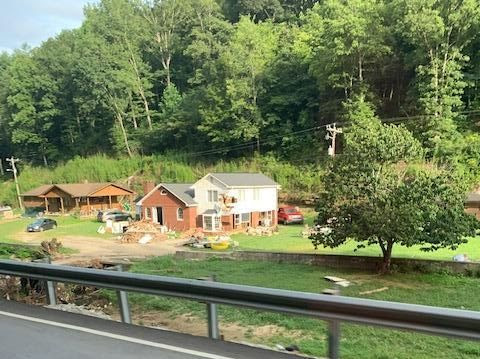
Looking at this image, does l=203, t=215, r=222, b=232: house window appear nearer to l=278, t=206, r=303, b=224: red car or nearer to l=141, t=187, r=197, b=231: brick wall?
l=141, t=187, r=197, b=231: brick wall

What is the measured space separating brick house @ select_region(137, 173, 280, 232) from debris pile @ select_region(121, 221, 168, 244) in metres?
1.84

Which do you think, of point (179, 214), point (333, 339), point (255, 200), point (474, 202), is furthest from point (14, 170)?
point (333, 339)

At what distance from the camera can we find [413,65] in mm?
39656

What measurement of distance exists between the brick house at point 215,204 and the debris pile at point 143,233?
6.04 feet

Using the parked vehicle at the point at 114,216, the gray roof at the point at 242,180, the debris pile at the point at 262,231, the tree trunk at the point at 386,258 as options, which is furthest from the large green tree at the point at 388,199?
the parked vehicle at the point at 114,216

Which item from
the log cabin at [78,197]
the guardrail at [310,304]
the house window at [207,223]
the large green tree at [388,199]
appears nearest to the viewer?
the guardrail at [310,304]

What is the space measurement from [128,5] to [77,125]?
19.3 m

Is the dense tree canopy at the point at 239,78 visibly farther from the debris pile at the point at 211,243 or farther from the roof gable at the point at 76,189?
the debris pile at the point at 211,243

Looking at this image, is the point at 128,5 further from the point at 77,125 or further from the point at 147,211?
the point at 147,211

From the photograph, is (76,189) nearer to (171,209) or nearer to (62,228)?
(62,228)

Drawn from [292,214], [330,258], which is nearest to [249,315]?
[330,258]

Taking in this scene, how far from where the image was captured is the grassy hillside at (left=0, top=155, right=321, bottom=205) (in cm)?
4359

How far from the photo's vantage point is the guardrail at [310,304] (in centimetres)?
270

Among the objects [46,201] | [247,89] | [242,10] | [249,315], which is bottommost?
[46,201]
